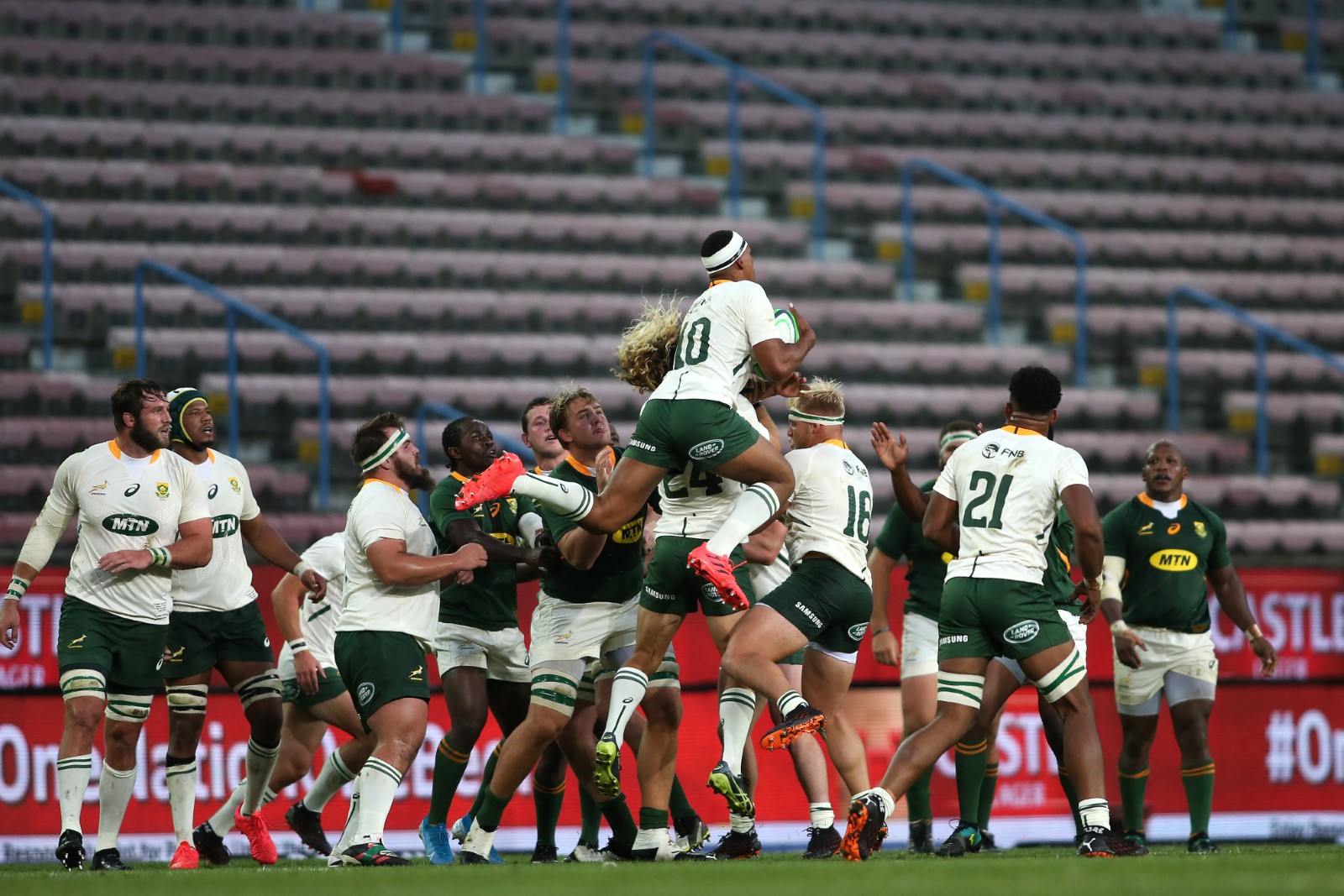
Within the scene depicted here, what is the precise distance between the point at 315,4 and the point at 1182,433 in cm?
1125

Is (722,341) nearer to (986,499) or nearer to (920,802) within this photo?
(986,499)

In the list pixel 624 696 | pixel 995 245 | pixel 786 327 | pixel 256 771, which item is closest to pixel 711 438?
pixel 786 327

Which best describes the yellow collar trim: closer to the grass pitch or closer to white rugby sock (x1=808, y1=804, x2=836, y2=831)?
the grass pitch

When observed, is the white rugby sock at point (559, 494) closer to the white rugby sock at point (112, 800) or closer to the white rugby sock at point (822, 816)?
the white rugby sock at point (822, 816)

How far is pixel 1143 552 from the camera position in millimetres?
10016

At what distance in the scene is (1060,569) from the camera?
356 inches

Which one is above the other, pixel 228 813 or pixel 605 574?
pixel 605 574

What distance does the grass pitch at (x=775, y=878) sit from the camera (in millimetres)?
5598

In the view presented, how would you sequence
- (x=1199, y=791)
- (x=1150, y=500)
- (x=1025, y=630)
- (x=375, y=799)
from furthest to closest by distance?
(x=1150, y=500) → (x=1199, y=791) → (x=375, y=799) → (x=1025, y=630)

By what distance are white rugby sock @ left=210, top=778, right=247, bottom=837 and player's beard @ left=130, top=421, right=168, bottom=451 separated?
205 centimetres

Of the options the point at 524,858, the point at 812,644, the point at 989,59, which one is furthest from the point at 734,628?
the point at 989,59

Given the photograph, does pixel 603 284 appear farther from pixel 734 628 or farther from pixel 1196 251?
pixel 734 628

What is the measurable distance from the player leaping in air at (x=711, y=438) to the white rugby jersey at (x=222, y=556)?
6.50 feet

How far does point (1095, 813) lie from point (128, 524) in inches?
198
